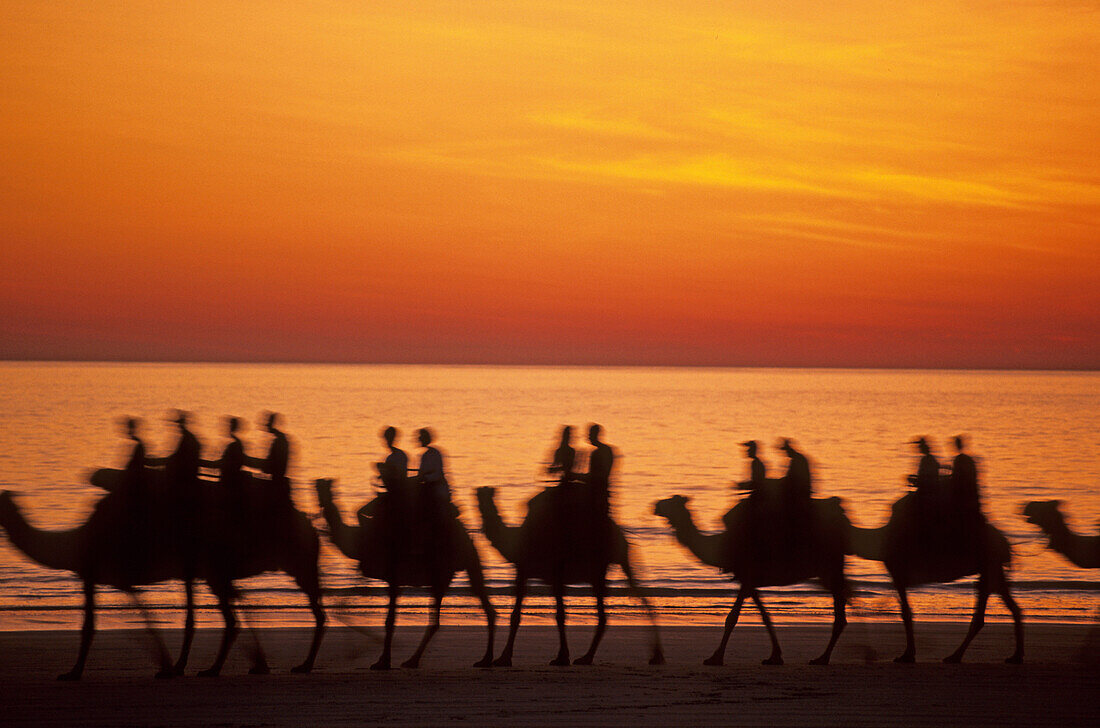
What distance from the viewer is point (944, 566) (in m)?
12.9

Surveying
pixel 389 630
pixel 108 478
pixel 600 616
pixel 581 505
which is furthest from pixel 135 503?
pixel 600 616

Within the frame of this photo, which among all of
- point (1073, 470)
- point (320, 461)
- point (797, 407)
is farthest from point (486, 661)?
point (797, 407)

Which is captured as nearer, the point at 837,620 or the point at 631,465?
the point at 837,620

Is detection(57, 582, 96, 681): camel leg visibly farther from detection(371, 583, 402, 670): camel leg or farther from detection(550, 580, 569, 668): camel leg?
detection(550, 580, 569, 668): camel leg

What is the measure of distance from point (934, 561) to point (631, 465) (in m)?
39.2

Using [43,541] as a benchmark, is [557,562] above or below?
below

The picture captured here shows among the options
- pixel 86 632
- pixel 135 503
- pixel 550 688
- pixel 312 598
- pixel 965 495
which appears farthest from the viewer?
pixel 965 495

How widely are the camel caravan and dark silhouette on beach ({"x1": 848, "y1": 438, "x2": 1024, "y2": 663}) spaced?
0.01 m

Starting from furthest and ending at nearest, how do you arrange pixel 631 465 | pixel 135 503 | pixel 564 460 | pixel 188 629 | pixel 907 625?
pixel 631 465 → pixel 907 625 → pixel 564 460 → pixel 188 629 → pixel 135 503

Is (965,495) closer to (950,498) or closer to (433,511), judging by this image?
(950,498)

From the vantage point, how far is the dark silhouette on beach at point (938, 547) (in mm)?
12836

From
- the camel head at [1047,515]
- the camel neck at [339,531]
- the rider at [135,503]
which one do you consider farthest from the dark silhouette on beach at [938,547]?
the rider at [135,503]

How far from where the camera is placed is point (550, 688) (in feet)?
36.2

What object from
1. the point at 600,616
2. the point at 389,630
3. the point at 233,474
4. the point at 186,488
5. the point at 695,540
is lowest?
the point at 389,630
